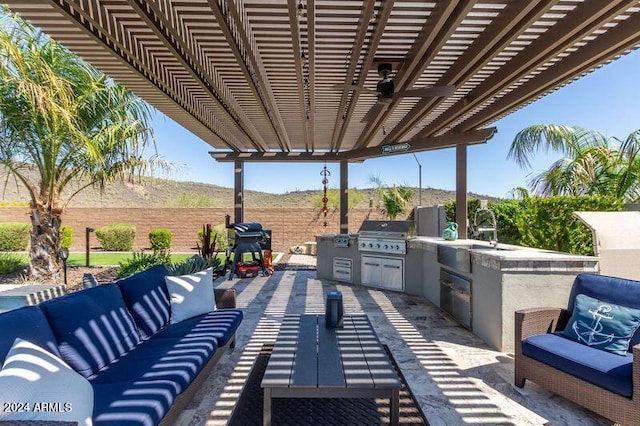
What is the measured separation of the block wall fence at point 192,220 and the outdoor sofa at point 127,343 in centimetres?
1040

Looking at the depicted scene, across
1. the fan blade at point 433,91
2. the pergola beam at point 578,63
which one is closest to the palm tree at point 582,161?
the pergola beam at point 578,63

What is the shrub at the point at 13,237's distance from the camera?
1175 centimetres

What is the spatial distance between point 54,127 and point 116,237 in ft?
28.3

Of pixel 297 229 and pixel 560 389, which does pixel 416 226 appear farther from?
pixel 297 229

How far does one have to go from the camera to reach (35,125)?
15.9 feet

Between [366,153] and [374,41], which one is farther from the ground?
[374,41]

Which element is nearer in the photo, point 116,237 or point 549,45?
point 549,45

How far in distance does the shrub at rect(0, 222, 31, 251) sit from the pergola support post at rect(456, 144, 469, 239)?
13637 mm

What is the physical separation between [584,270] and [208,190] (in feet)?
109

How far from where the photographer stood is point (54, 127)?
474 centimetres

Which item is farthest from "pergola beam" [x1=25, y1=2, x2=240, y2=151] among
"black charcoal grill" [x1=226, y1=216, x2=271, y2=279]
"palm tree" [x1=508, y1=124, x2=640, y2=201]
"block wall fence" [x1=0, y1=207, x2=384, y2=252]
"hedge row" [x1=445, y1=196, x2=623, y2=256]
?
"block wall fence" [x1=0, y1=207, x2=384, y2=252]

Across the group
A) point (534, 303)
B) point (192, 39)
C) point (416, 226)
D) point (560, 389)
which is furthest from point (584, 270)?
point (192, 39)

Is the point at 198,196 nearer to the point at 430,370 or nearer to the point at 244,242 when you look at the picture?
the point at 244,242

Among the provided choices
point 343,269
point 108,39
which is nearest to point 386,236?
point 343,269
